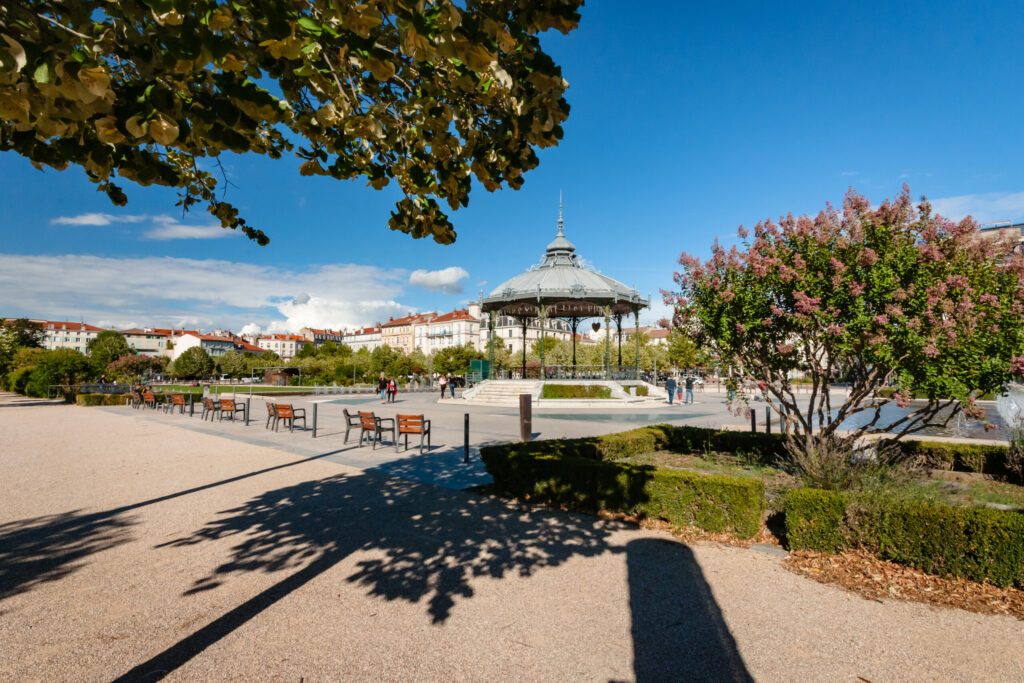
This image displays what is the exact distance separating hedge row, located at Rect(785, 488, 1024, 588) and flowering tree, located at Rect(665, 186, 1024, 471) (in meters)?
2.10

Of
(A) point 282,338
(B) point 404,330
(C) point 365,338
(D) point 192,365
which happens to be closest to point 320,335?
(A) point 282,338

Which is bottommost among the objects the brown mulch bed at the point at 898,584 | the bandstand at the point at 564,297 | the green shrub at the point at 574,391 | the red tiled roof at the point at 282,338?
the brown mulch bed at the point at 898,584

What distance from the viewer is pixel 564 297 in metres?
25.4

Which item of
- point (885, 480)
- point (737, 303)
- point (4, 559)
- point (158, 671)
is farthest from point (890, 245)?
point (4, 559)

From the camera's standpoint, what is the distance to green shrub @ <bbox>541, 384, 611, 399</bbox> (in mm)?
25609

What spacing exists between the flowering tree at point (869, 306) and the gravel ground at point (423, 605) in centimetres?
339

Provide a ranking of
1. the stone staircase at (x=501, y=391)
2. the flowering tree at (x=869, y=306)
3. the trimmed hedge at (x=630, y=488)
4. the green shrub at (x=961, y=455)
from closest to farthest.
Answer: the trimmed hedge at (x=630, y=488) → the flowering tree at (x=869, y=306) → the green shrub at (x=961, y=455) → the stone staircase at (x=501, y=391)

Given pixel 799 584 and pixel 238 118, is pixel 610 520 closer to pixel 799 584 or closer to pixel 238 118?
pixel 799 584

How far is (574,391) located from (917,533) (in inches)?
831

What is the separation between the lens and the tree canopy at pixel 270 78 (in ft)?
6.00

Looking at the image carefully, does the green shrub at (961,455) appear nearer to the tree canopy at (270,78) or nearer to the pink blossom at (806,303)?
the pink blossom at (806,303)

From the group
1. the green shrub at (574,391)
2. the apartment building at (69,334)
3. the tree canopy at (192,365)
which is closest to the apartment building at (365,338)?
the tree canopy at (192,365)

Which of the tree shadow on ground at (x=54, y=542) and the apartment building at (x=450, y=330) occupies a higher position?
the apartment building at (x=450, y=330)

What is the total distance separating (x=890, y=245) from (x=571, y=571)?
20.3 feet
